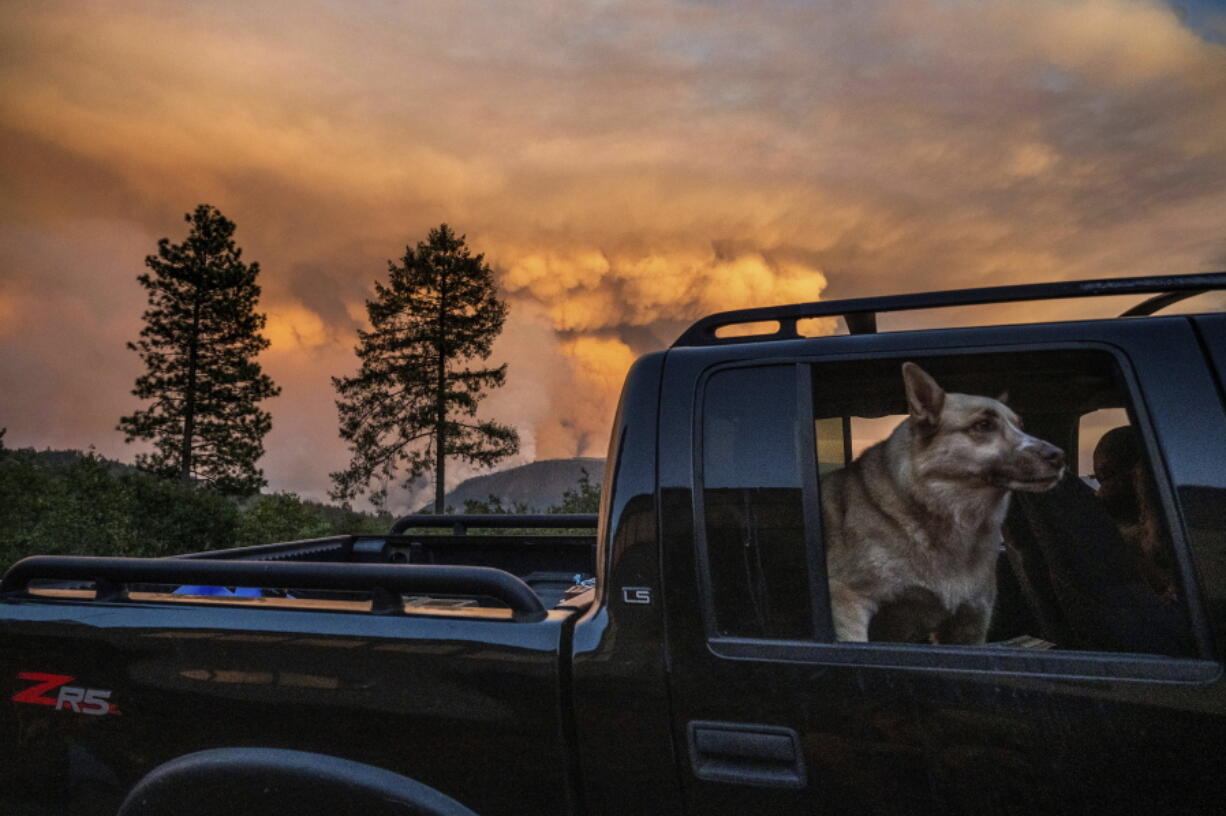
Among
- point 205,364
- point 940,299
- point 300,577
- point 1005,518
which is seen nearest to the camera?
point 940,299

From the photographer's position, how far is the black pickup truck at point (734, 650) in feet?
4.98

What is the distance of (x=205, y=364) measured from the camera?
26.7 m

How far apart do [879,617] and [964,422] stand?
550mm

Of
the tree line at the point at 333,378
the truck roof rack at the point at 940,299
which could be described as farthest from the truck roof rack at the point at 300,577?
the tree line at the point at 333,378

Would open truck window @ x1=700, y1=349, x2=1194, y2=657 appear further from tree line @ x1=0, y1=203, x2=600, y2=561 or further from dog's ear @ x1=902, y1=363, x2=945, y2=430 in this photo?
tree line @ x1=0, y1=203, x2=600, y2=561

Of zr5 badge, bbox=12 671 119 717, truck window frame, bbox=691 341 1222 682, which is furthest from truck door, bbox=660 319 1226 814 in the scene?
zr5 badge, bbox=12 671 119 717

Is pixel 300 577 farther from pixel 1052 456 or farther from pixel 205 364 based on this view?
pixel 205 364

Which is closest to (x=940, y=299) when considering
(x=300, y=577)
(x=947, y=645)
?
(x=947, y=645)

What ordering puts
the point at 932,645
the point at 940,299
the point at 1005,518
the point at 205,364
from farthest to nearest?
the point at 205,364 < the point at 1005,518 < the point at 940,299 < the point at 932,645

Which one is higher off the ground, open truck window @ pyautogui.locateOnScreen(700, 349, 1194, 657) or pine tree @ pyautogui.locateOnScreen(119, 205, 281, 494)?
pine tree @ pyautogui.locateOnScreen(119, 205, 281, 494)

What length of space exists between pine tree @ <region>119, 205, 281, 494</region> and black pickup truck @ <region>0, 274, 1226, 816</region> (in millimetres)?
26756

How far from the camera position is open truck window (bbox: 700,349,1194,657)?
5.68ft

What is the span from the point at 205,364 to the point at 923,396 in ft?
95.4

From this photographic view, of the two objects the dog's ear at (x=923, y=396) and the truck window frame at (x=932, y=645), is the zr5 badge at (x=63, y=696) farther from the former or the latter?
the dog's ear at (x=923, y=396)
